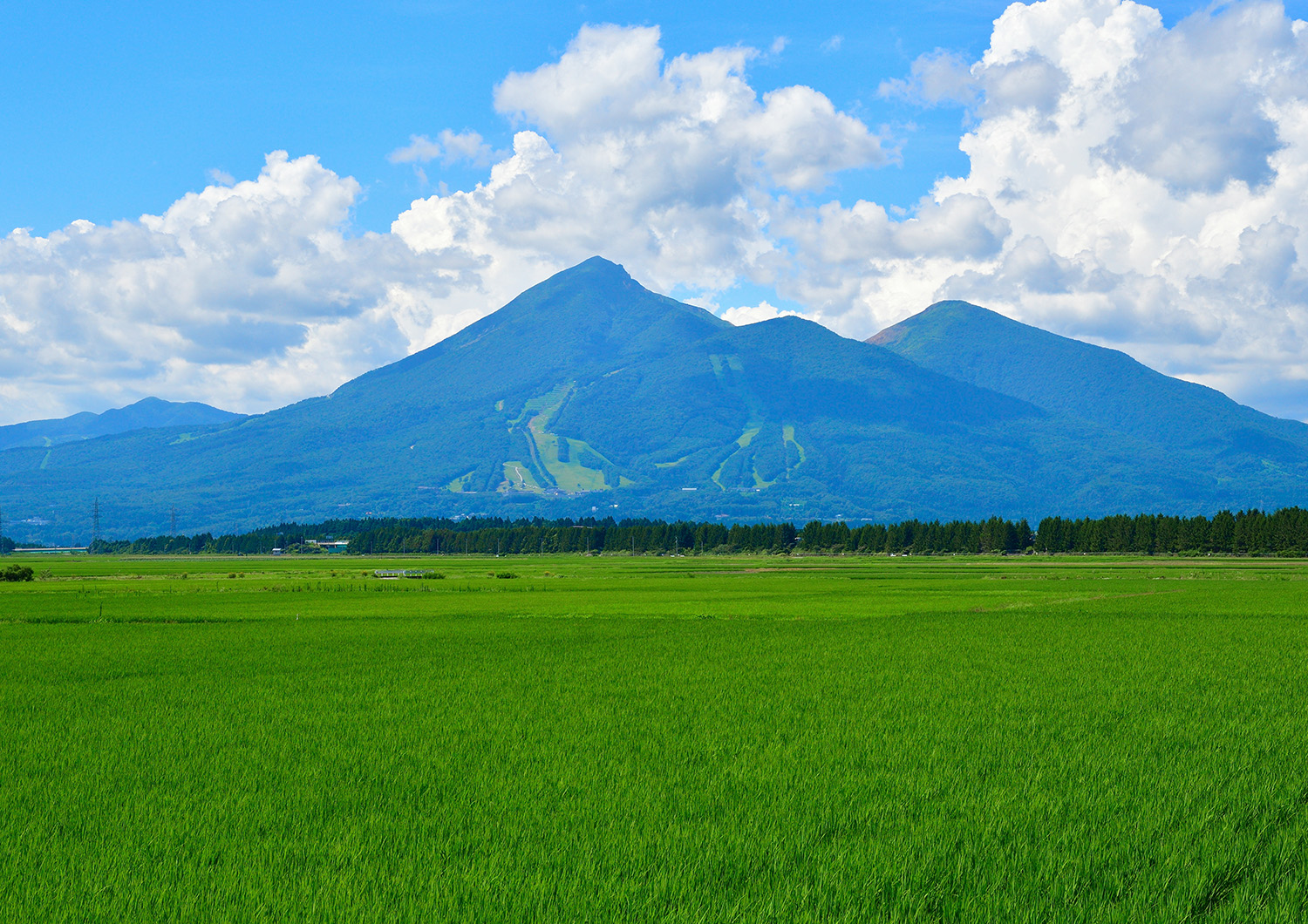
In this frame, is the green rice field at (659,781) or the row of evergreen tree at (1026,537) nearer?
the green rice field at (659,781)

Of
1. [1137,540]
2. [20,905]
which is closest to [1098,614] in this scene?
[20,905]

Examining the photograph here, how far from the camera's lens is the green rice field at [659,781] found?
817cm

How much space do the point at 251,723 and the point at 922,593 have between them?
48909 millimetres

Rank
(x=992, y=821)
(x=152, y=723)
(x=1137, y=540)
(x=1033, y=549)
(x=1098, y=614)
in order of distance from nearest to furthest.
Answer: (x=992, y=821), (x=152, y=723), (x=1098, y=614), (x=1137, y=540), (x=1033, y=549)

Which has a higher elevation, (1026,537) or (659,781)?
(659,781)

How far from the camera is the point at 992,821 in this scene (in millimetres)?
10164

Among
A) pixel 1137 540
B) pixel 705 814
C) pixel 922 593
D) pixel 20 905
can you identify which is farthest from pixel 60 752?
pixel 1137 540

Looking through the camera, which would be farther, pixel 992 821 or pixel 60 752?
pixel 60 752

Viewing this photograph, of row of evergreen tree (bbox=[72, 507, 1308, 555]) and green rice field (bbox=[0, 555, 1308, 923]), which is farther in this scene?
row of evergreen tree (bbox=[72, 507, 1308, 555])

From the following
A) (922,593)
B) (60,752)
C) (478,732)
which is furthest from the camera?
(922,593)

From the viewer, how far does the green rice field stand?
8.17 metres

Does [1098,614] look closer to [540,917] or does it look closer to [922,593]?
[922,593]

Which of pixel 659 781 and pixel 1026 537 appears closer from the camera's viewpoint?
pixel 659 781

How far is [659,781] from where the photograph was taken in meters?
12.0
